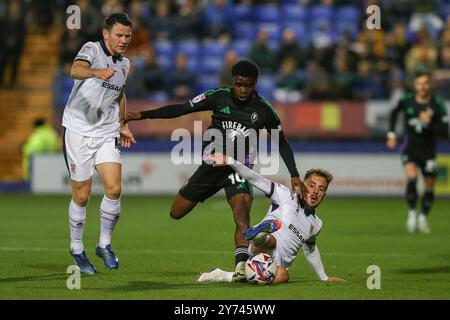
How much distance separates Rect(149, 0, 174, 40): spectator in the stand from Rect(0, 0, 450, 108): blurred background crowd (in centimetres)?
2

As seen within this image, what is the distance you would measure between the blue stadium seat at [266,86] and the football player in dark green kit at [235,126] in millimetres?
13036

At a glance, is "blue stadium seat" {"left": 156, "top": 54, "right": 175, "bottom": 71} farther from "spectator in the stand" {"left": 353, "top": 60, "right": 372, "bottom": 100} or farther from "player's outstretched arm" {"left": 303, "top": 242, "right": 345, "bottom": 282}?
"player's outstretched arm" {"left": 303, "top": 242, "right": 345, "bottom": 282}

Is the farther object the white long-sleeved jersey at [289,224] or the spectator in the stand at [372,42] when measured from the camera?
the spectator in the stand at [372,42]

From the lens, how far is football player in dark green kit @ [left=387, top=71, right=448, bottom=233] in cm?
1659

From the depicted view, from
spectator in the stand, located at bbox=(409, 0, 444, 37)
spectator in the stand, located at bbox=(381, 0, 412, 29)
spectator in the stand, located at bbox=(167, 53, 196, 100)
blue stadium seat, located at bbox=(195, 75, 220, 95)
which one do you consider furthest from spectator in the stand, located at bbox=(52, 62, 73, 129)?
spectator in the stand, located at bbox=(409, 0, 444, 37)

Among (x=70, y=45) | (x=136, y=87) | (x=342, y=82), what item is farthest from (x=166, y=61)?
(x=342, y=82)

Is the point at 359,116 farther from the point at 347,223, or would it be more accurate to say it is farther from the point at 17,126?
the point at 17,126

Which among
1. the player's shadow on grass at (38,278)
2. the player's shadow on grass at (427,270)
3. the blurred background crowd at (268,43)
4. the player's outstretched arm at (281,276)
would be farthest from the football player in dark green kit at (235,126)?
the blurred background crowd at (268,43)

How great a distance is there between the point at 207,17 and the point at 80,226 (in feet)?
54.4

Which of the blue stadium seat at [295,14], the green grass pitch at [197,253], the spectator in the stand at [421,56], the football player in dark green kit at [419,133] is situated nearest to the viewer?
the green grass pitch at [197,253]

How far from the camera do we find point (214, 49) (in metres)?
26.3

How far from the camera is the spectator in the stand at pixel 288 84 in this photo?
2369cm

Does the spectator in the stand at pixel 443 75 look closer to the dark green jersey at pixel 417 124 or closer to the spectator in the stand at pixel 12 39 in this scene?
the dark green jersey at pixel 417 124

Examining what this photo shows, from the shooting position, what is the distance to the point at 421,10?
26.4 m
